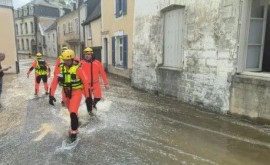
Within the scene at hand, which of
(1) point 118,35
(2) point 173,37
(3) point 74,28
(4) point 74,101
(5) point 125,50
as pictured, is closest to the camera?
(4) point 74,101

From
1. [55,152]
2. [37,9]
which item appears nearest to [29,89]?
[55,152]

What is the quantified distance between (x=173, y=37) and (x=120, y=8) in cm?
804

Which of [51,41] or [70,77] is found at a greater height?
[51,41]

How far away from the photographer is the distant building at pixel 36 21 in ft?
170

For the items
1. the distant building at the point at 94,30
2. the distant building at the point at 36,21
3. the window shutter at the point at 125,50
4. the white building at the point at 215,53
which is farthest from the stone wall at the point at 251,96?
the distant building at the point at 36,21

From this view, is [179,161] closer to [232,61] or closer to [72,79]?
[72,79]

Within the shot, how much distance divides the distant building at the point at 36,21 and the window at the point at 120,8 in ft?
116

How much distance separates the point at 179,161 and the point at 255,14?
187 inches

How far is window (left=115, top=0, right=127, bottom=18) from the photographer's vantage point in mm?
16266

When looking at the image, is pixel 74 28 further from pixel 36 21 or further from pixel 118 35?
pixel 36 21

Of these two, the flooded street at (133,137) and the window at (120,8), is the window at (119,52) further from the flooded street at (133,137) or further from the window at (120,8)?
the flooded street at (133,137)

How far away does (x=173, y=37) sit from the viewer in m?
10.1

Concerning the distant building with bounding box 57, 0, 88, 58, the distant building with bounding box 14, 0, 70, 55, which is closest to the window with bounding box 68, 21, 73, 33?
the distant building with bounding box 57, 0, 88, 58


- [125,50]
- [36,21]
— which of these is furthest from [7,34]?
[36,21]
